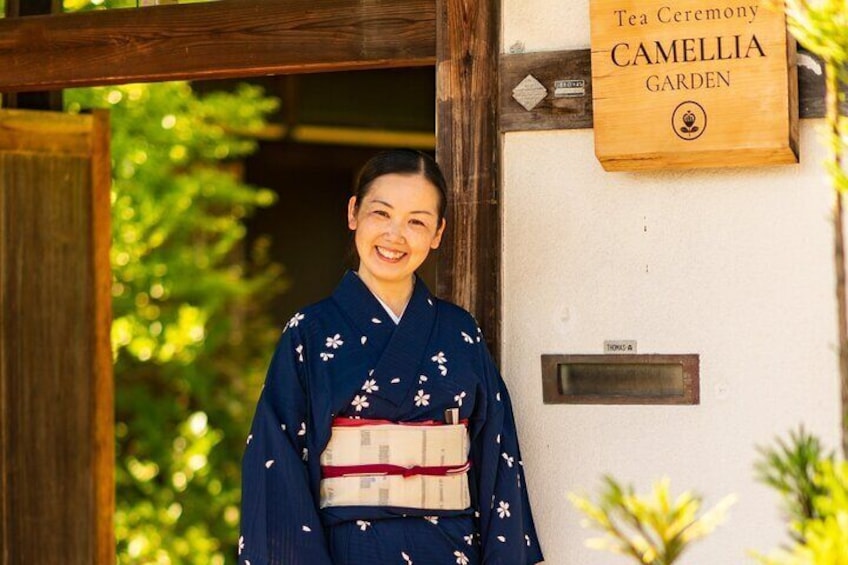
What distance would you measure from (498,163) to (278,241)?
552cm

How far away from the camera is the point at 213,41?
13.2ft

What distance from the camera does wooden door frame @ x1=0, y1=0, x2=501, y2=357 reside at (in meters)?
3.65

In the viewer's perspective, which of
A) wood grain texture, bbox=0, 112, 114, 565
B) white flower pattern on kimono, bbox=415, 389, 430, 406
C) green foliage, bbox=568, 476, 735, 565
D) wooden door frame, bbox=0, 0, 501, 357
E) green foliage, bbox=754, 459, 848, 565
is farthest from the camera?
wood grain texture, bbox=0, 112, 114, 565

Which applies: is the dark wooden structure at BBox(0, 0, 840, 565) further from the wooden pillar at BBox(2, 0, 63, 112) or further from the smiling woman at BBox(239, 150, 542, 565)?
the smiling woman at BBox(239, 150, 542, 565)

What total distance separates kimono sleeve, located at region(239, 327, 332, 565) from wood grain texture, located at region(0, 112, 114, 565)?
75.0 inches

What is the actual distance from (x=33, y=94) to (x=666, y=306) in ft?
8.99

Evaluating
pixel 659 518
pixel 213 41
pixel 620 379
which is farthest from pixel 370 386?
pixel 659 518

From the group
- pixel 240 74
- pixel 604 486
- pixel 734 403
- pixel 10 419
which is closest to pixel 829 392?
pixel 734 403

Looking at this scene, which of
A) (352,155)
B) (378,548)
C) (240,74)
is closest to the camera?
(378,548)

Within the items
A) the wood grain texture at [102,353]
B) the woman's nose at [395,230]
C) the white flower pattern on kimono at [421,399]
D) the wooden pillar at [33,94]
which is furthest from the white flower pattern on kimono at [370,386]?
the wood grain texture at [102,353]

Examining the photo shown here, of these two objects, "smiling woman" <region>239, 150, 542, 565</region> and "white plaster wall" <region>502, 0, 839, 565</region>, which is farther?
"white plaster wall" <region>502, 0, 839, 565</region>

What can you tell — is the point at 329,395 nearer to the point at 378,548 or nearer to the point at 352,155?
the point at 378,548

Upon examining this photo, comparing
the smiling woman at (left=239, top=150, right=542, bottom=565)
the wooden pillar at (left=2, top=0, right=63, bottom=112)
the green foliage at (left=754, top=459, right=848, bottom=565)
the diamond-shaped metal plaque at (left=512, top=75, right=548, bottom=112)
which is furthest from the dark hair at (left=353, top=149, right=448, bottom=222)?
the green foliage at (left=754, top=459, right=848, bottom=565)

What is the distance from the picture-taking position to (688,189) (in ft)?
11.4
